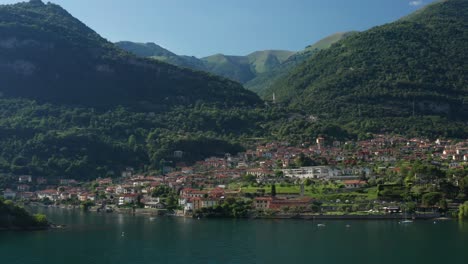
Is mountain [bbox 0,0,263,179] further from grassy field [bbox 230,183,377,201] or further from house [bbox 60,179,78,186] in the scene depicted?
grassy field [bbox 230,183,377,201]

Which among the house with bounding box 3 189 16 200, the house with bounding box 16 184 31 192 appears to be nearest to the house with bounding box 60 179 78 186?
the house with bounding box 16 184 31 192

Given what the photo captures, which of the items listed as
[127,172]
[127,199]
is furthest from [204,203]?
[127,172]

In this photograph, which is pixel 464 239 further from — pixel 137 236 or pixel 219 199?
pixel 219 199

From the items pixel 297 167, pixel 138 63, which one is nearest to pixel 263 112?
pixel 138 63

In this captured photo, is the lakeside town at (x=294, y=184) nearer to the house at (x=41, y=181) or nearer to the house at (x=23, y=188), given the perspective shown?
the house at (x=41, y=181)

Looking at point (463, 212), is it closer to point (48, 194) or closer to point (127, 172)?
point (48, 194)

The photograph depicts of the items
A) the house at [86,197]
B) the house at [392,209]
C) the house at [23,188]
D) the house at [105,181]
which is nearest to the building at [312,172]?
the house at [392,209]
